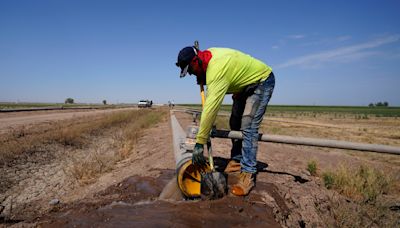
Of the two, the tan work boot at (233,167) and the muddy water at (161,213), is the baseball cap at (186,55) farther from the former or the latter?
the tan work boot at (233,167)

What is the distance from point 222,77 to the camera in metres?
3.71

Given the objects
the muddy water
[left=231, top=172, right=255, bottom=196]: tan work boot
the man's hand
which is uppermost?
the man's hand

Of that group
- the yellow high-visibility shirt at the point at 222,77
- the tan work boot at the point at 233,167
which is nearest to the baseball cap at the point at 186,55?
the yellow high-visibility shirt at the point at 222,77

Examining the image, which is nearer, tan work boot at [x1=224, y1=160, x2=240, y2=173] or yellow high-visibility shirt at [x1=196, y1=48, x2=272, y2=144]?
yellow high-visibility shirt at [x1=196, y1=48, x2=272, y2=144]

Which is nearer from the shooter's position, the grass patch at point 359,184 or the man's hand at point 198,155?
the man's hand at point 198,155

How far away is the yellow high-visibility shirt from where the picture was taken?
3617 millimetres

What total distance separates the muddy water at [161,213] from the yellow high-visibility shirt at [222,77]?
0.84m

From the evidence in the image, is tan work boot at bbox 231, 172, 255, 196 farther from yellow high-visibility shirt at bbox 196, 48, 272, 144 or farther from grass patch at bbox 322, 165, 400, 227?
grass patch at bbox 322, 165, 400, 227

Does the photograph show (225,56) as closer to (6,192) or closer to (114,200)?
(114,200)

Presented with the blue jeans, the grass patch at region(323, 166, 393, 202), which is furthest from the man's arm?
the grass patch at region(323, 166, 393, 202)

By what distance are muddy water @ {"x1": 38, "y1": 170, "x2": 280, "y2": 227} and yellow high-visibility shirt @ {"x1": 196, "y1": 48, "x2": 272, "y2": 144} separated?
0.84 metres

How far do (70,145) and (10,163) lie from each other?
339cm

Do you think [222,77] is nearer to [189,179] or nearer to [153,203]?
[189,179]

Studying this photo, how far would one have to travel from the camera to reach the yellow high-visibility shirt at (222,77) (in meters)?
3.62
